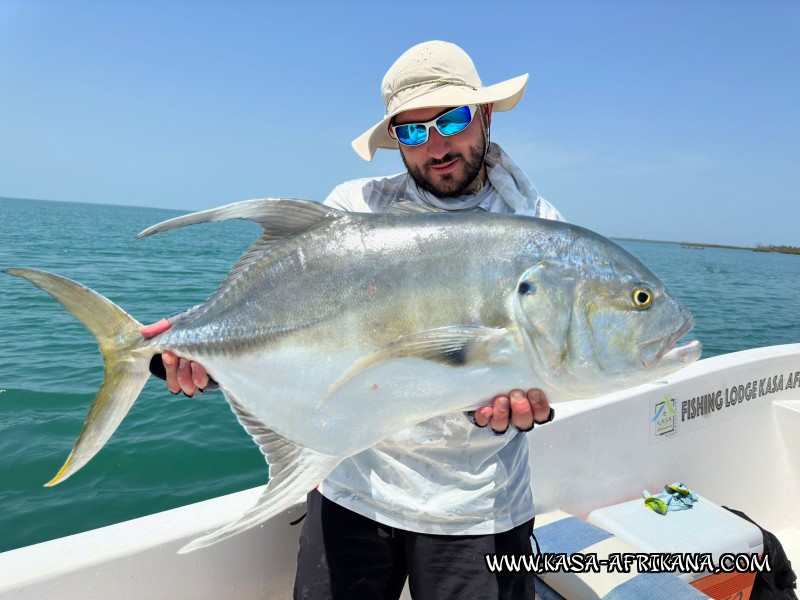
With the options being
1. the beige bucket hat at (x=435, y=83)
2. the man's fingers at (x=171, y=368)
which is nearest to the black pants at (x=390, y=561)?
the man's fingers at (x=171, y=368)

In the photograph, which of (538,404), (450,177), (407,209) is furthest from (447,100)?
(538,404)

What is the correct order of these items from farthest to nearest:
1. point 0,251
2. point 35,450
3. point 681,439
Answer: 1. point 0,251
2. point 35,450
3. point 681,439

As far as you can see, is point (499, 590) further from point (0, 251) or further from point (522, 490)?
point (0, 251)

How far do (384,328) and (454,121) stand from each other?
993 mm

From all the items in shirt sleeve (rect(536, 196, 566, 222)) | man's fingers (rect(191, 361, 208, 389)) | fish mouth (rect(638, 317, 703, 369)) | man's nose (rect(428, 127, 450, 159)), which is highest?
man's nose (rect(428, 127, 450, 159))

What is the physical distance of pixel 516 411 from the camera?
1.64 metres

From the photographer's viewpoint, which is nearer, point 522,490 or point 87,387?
point 522,490

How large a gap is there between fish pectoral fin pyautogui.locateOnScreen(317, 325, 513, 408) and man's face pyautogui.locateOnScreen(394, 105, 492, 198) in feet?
3.00

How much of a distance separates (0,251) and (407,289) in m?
22.5

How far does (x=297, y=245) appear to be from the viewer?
69.4 inches

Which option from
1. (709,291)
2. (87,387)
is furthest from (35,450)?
(709,291)

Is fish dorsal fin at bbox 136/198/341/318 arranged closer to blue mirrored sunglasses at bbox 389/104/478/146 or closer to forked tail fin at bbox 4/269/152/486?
forked tail fin at bbox 4/269/152/486

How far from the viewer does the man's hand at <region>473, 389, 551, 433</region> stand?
1628 mm

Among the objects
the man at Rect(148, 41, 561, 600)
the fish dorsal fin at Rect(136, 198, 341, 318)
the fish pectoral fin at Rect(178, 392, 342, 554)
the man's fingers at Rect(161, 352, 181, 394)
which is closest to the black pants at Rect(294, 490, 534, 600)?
the man at Rect(148, 41, 561, 600)
